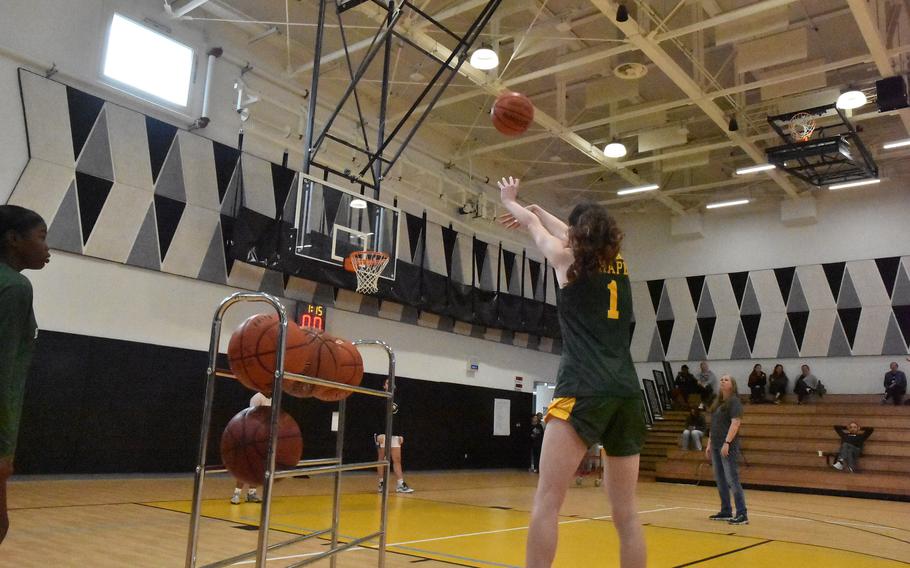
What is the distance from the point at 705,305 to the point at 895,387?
5215mm

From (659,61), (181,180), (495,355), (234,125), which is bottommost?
(495,355)

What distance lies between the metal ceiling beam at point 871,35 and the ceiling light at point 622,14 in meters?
3.05

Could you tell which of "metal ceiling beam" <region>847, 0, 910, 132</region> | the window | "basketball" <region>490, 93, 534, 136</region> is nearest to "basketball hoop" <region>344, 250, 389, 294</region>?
the window

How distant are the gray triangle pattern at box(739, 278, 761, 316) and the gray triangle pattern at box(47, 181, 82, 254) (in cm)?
1621

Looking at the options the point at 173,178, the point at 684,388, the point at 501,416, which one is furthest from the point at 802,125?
the point at 173,178

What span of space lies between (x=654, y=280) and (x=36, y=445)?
16445 mm

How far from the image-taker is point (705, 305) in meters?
19.5

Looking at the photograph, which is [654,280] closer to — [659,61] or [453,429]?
[453,429]

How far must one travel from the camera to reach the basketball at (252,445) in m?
3.16

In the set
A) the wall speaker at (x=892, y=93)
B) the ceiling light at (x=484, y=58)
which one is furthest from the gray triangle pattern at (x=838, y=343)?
the ceiling light at (x=484, y=58)

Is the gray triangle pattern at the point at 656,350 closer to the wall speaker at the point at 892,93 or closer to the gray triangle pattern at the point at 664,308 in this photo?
the gray triangle pattern at the point at 664,308

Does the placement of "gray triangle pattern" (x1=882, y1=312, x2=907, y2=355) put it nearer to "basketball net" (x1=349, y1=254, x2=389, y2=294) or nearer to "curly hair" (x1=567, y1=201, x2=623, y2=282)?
"basketball net" (x1=349, y1=254, x2=389, y2=294)

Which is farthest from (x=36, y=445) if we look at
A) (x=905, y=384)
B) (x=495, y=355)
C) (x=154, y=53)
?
(x=905, y=384)

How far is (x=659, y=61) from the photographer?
11.4 meters
